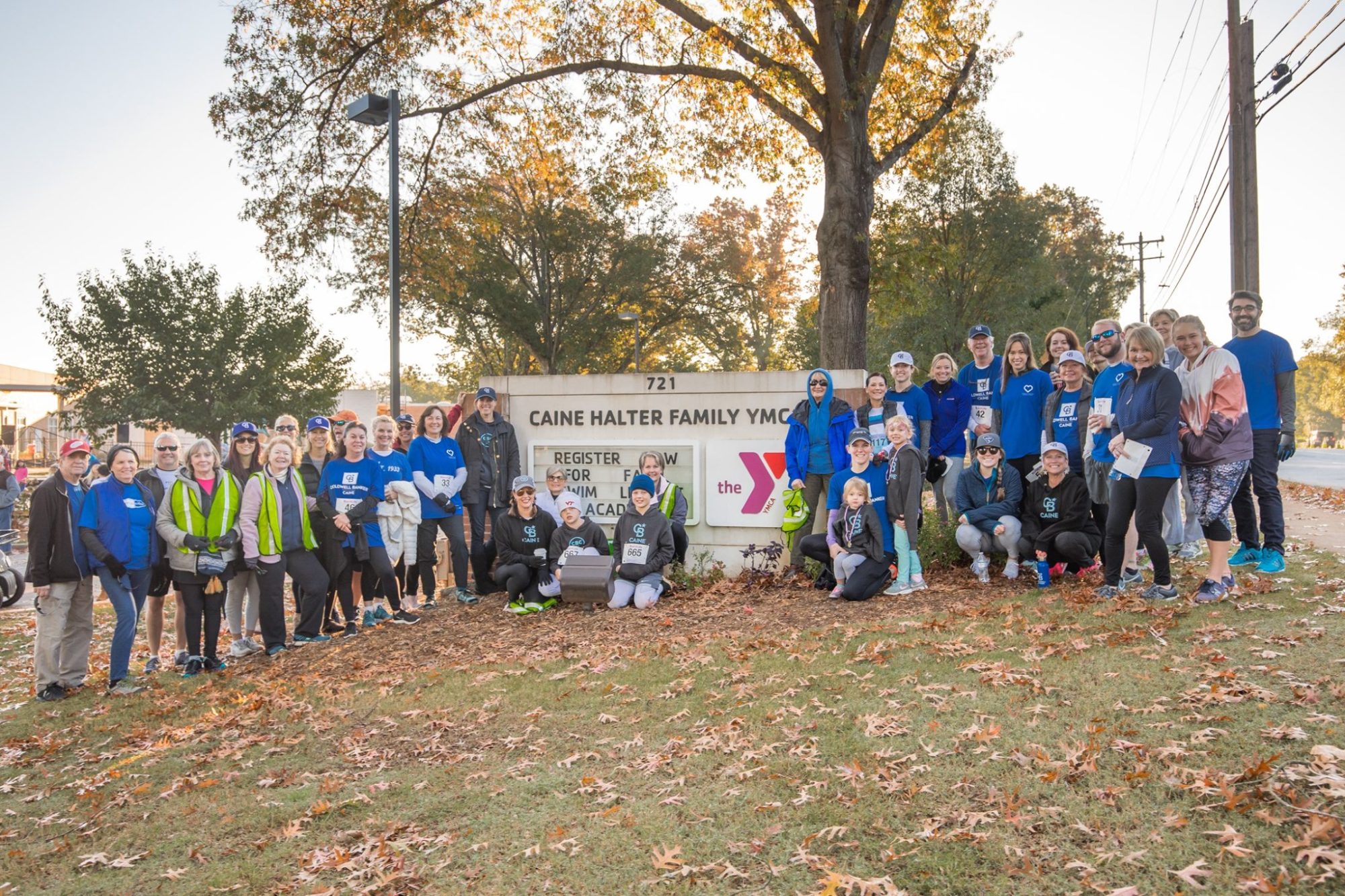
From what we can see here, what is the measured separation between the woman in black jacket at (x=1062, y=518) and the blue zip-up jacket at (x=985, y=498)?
212 millimetres

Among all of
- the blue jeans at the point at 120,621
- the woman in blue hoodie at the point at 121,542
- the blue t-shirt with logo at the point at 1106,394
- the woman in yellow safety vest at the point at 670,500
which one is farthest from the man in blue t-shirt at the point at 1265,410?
the blue jeans at the point at 120,621

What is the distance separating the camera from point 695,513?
35.3 feet

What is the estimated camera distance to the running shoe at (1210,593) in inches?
256

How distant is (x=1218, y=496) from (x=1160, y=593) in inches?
31.8

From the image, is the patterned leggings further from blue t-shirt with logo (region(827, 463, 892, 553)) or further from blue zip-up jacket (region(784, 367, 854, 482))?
blue zip-up jacket (region(784, 367, 854, 482))

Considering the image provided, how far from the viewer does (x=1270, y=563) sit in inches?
291

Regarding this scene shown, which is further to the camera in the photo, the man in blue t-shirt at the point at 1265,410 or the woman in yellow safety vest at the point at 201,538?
the woman in yellow safety vest at the point at 201,538

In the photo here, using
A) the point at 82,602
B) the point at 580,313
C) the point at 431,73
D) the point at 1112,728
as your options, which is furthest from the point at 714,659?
the point at 580,313

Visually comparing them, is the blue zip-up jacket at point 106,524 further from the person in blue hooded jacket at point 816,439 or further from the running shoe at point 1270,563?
the running shoe at point 1270,563

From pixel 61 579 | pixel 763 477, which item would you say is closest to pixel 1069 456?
pixel 763 477

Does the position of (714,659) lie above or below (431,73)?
below

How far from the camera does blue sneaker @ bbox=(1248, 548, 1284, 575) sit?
7336mm

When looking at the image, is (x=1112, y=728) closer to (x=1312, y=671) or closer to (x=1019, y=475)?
(x=1312, y=671)

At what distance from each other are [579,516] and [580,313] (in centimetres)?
2238
